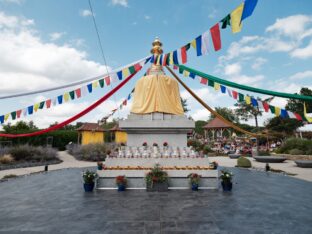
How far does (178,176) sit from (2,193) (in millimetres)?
8812

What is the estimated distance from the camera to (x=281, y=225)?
607 cm

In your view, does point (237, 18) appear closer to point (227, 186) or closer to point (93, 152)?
point (227, 186)

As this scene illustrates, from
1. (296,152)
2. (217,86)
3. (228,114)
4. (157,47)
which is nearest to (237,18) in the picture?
(217,86)

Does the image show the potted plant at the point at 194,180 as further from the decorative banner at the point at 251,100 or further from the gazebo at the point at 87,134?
the gazebo at the point at 87,134

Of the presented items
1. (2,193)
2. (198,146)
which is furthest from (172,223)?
(198,146)

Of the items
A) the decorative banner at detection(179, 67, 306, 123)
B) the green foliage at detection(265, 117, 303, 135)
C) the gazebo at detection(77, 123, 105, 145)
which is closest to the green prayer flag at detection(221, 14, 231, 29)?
the decorative banner at detection(179, 67, 306, 123)

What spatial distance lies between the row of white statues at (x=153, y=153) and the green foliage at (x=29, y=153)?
16.5 m

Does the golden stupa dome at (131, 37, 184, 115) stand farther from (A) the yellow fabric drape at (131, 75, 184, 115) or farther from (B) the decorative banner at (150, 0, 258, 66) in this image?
(B) the decorative banner at (150, 0, 258, 66)

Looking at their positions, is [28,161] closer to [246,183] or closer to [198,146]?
[246,183]

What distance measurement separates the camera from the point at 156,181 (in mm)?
10172

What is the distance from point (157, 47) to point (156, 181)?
33.3 ft

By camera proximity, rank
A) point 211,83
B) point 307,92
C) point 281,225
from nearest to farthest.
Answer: point 281,225 → point 211,83 → point 307,92

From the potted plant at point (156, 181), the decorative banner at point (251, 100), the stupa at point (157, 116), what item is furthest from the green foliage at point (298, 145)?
the potted plant at point (156, 181)

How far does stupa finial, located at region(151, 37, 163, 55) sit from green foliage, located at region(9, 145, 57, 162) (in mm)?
18338
